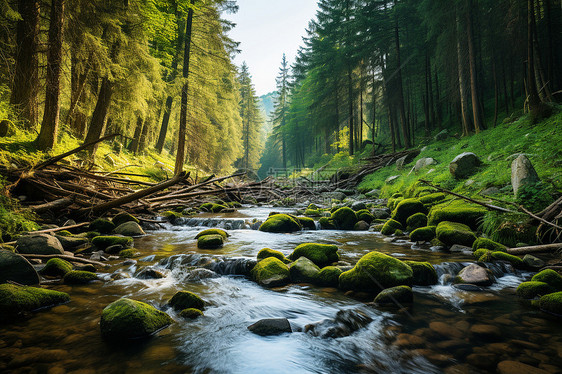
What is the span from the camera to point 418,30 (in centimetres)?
2173

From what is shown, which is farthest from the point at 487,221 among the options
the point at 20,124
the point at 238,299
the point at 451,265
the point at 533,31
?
the point at 20,124

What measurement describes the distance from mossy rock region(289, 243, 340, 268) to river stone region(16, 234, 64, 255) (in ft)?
13.7

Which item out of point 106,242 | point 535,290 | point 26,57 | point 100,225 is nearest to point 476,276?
point 535,290

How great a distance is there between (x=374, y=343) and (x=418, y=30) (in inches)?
1040

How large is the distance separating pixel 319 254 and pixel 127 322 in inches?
126

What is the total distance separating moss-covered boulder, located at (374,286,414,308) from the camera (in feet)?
10.9

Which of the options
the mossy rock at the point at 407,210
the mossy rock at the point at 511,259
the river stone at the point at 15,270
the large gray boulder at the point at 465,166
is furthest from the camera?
the large gray boulder at the point at 465,166

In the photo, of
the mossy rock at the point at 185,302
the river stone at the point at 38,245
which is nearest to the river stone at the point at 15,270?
the river stone at the point at 38,245

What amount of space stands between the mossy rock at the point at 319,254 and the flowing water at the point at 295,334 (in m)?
0.85

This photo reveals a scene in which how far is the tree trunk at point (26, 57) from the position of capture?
7586mm

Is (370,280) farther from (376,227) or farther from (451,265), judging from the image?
(376,227)

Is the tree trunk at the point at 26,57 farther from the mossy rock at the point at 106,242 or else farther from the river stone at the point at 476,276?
the river stone at the point at 476,276

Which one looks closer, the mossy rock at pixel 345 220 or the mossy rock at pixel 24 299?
the mossy rock at pixel 24 299

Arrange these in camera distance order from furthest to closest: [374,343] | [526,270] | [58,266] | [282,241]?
1. [282,241]
2. [526,270]
3. [58,266]
4. [374,343]
